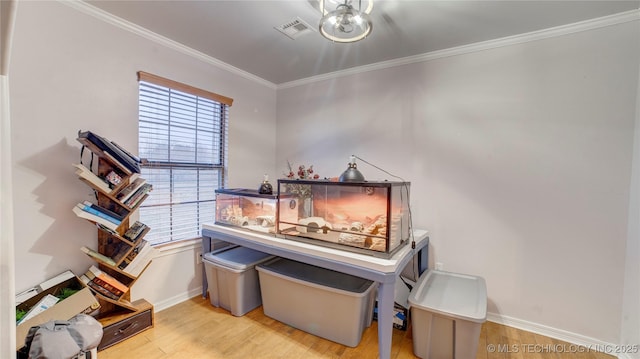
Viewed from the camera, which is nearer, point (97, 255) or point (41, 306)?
point (41, 306)

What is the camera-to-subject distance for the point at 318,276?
2.20 metres

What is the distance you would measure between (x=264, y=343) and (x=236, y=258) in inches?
30.4

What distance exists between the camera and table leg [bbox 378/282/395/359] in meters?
1.61

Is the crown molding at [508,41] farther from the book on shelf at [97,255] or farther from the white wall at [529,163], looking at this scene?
the book on shelf at [97,255]

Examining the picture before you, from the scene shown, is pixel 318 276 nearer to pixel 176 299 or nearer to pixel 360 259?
pixel 360 259

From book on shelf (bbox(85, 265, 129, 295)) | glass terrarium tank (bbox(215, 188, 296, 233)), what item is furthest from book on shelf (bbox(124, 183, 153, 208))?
glass terrarium tank (bbox(215, 188, 296, 233))

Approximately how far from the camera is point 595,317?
6.50ft

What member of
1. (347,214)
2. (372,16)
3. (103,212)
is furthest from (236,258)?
(372,16)

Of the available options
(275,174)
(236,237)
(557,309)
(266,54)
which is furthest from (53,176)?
(557,309)

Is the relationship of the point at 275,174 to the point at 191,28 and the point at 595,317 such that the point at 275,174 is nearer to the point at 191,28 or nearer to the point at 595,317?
the point at 191,28

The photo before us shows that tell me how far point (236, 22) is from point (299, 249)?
73.8 inches

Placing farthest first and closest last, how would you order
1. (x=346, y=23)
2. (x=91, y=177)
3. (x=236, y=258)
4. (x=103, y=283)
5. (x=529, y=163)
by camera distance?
(x=236, y=258), (x=529, y=163), (x=103, y=283), (x=91, y=177), (x=346, y=23)

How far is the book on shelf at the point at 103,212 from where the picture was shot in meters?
1.85

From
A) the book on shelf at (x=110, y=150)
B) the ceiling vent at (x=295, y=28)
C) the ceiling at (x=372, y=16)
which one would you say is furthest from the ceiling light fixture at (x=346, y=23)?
the book on shelf at (x=110, y=150)
